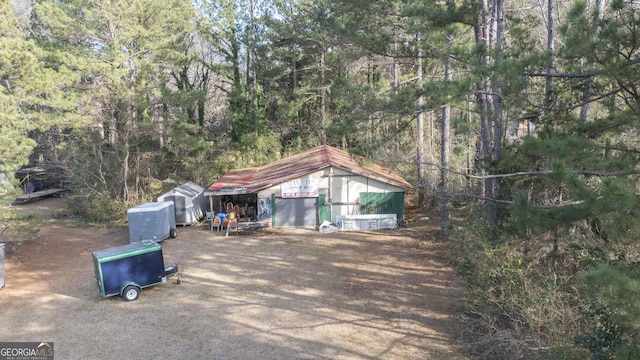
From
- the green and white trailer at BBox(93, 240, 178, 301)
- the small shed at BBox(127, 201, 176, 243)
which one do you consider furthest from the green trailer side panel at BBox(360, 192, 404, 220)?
the green and white trailer at BBox(93, 240, 178, 301)

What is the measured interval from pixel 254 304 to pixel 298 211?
29.1 feet

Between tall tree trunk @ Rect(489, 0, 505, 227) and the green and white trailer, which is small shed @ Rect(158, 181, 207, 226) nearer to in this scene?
the green and white trailer

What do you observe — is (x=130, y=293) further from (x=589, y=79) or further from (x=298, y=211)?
(x=589, y=79)

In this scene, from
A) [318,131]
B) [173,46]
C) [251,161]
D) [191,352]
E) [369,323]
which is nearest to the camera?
[191,352]

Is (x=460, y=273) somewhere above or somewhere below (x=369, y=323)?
above

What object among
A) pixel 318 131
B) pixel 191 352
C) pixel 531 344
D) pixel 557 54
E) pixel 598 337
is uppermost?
pixel 318 131

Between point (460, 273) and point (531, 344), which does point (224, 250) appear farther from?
point (531, 344)

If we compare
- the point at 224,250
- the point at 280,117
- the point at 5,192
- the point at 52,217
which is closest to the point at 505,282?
the point at 224,250

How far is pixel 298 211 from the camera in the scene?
19.4 m

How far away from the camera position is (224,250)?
52.7 ft

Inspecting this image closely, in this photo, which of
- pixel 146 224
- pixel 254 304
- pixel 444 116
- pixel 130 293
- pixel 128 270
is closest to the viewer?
pixel 254 304

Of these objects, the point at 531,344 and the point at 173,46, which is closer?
the point at 531,344

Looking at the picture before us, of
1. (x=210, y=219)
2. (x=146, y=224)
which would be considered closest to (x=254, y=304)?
(x=146, y=224)

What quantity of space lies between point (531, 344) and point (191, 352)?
254 inches
